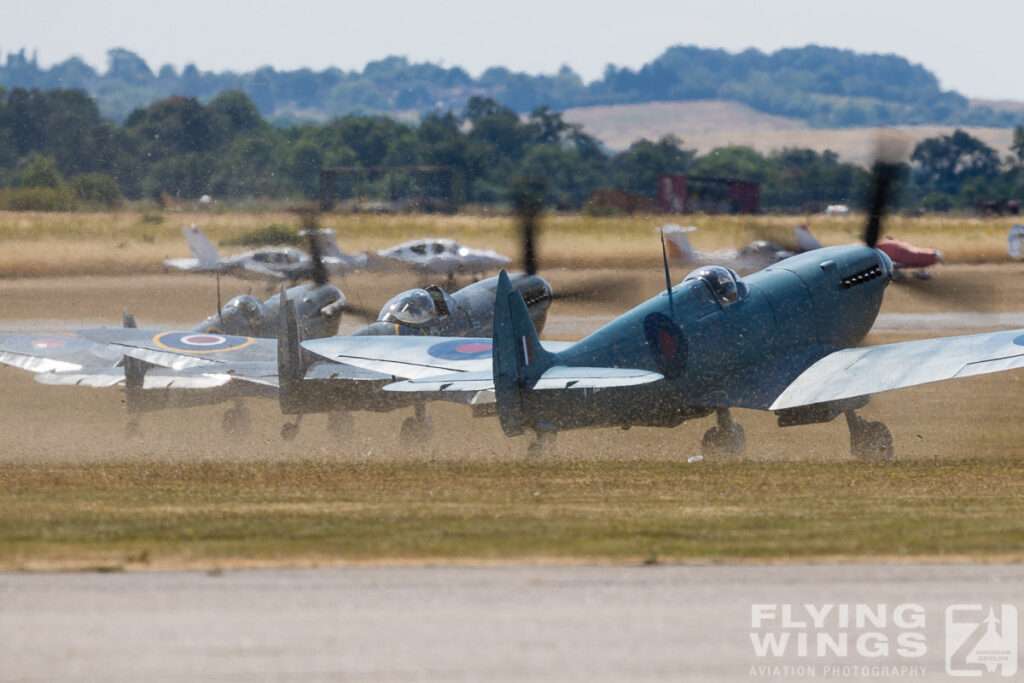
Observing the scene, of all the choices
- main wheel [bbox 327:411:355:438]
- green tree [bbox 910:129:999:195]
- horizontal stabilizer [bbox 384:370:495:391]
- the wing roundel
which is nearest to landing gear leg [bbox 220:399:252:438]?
main wheel [bbox 327:411:355:438]

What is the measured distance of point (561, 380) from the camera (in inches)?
644

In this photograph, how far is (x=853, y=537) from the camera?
35.6 ft

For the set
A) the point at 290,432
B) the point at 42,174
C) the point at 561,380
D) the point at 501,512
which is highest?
the point at 42,174

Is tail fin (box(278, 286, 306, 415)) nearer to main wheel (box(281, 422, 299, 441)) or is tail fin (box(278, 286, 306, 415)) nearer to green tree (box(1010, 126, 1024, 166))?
main wheel (box(281, 422, 299, 441))

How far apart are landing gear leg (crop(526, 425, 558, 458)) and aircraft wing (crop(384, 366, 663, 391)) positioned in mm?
524

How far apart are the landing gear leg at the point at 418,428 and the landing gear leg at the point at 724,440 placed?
4081mm

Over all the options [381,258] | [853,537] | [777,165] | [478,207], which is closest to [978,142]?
[777,165]

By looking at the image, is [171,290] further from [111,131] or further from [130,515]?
[130,515]

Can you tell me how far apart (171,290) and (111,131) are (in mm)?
19075

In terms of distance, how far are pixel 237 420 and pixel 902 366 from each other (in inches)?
382

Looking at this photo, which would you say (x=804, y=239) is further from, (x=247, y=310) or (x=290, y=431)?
(x=247, y=310)

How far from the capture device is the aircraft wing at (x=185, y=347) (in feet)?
66.7

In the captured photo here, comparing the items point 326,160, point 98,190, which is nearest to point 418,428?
point 98,190

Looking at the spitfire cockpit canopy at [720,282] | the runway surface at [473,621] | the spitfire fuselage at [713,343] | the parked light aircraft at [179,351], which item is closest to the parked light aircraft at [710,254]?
the parked light aircraft at [179,351]
